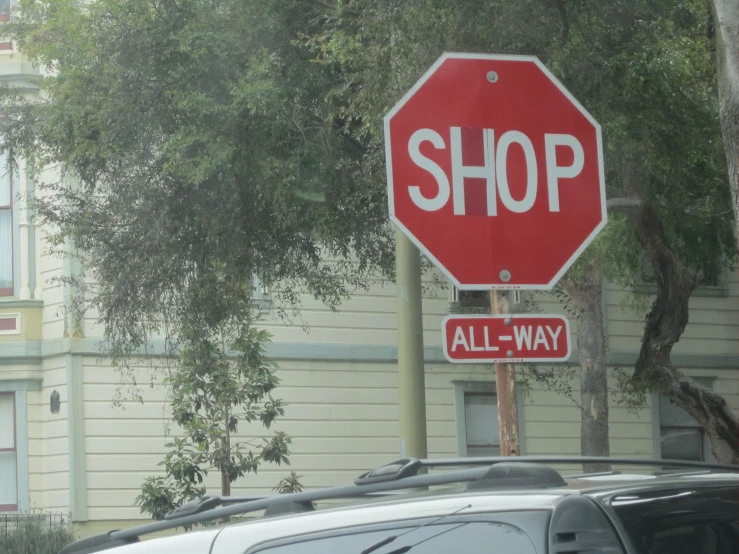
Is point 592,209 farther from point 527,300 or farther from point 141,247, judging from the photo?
point 527,300

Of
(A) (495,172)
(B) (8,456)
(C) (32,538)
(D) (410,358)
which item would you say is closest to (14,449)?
(B) (8,456)

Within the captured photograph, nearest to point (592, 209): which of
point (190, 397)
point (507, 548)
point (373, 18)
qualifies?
point (507, 548)

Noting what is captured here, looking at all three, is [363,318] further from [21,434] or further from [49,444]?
[21,434]

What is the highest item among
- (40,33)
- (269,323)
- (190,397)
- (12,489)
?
(40,33)

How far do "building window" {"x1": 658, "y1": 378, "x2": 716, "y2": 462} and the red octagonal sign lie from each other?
1859 cm

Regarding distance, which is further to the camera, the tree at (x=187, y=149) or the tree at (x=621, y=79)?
the tree at (x=187, y=149)

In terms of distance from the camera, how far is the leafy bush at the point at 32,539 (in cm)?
1755

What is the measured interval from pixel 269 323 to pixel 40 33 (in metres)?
8.27

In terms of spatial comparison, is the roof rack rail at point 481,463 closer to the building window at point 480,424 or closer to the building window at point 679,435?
the building window at point 480,424

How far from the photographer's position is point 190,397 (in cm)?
1555

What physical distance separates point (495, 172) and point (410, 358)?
12.9 ft

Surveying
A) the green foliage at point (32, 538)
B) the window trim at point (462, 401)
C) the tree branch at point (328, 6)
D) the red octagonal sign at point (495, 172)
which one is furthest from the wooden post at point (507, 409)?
the window trim at point (462, 401)

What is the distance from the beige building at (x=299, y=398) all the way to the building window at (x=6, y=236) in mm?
24

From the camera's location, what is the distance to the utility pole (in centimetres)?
944
